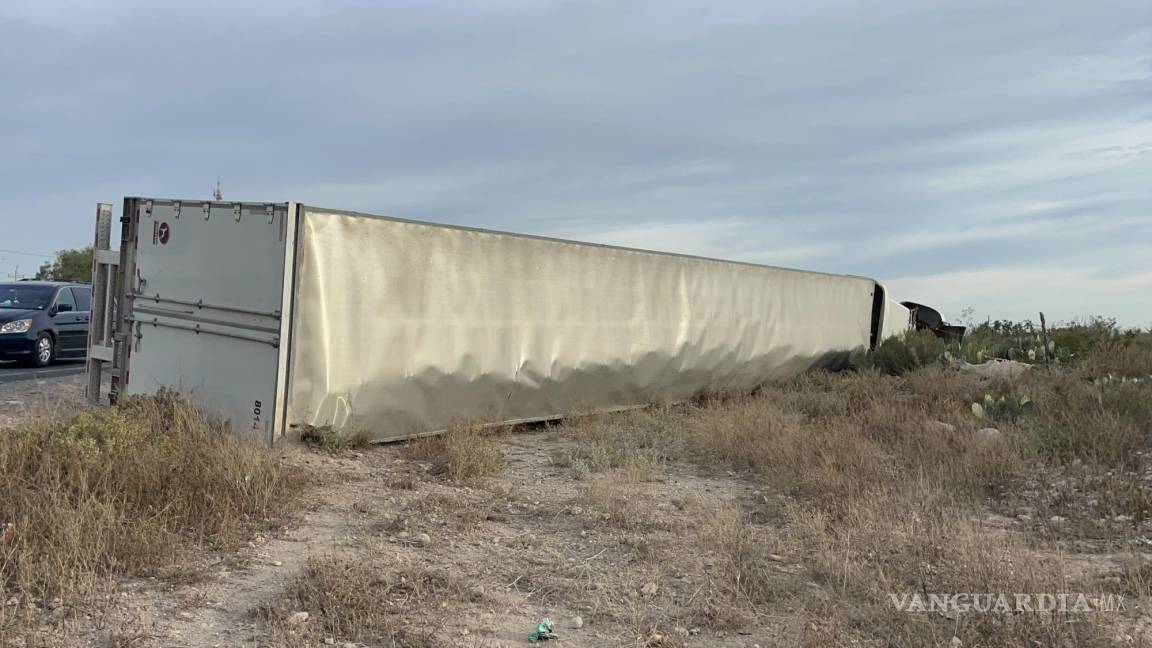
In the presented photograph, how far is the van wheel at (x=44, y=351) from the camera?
1500cm

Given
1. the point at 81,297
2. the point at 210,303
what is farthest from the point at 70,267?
the point at 210,303

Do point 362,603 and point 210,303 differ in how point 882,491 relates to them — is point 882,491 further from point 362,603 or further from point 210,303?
point 210,303

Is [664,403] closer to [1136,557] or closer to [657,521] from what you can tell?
[657,521]

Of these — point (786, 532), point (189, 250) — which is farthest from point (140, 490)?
point (786, 532)

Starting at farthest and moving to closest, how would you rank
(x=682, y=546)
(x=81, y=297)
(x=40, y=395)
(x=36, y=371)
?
(x=81, y=297)
(x=36, y=371)
(x=40, y=395)
(x=682, y=546)

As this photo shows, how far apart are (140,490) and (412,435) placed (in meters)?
3.62

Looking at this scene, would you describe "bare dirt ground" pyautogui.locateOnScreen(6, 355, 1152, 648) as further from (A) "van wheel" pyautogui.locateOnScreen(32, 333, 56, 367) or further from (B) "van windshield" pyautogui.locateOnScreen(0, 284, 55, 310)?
(B) "van windshield" pyautogui.locateOnScreen(0, 284, 55, 310)

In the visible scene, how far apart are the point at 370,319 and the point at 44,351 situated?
10.4m

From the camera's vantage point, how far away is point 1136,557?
5.10 m

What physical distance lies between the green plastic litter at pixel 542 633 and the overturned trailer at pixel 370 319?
447 centimetres

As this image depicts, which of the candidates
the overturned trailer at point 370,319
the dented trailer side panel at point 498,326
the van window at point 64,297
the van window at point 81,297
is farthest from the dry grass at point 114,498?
the van window at point 81,297

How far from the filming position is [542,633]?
4.04m

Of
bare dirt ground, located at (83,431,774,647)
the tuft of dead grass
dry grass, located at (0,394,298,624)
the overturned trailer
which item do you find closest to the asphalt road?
the overturned trailer

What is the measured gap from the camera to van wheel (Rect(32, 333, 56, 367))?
1500 cm
